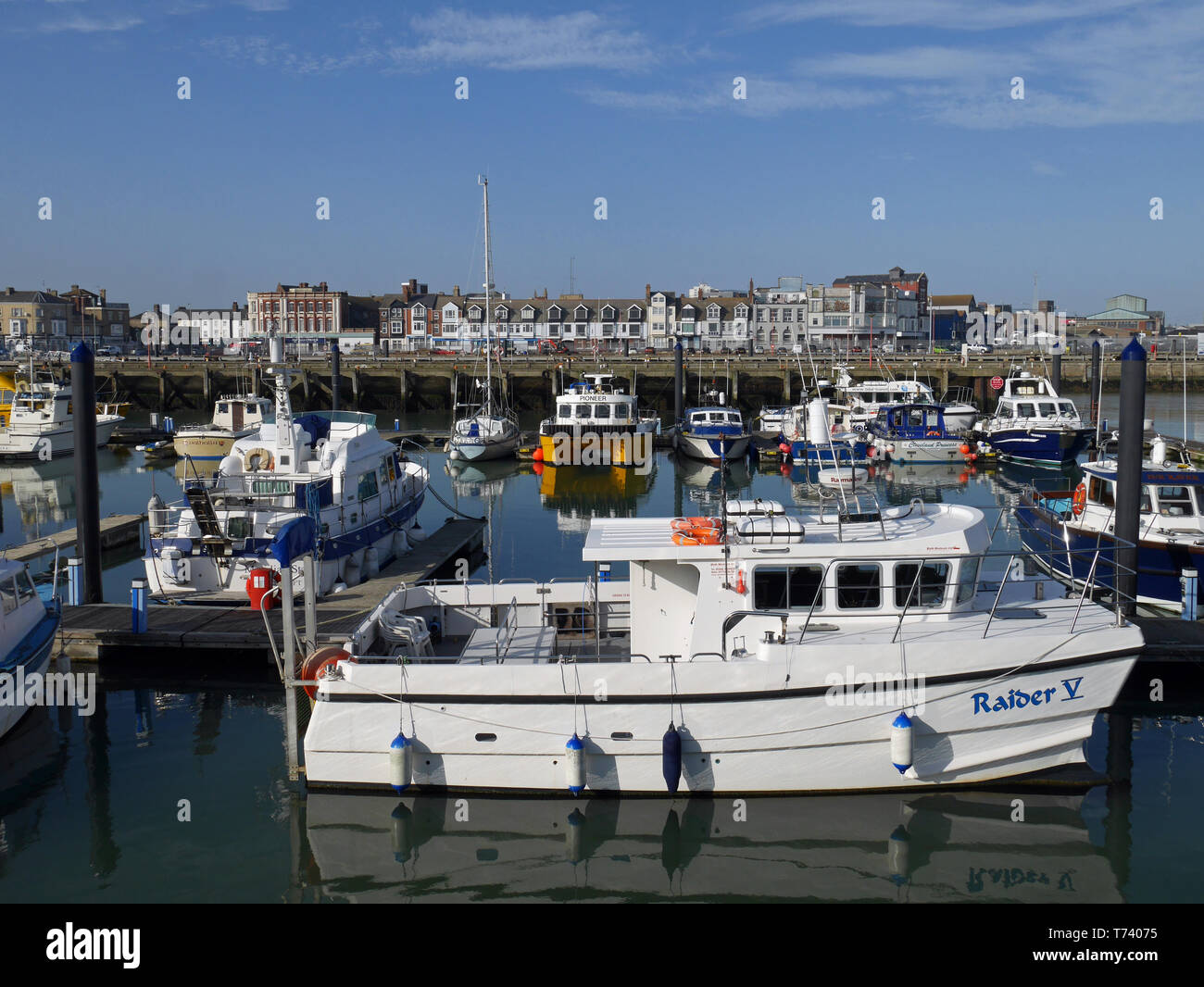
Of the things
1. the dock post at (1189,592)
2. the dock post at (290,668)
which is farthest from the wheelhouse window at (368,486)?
the dock post at (1189,592)

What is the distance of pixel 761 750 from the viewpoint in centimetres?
1113

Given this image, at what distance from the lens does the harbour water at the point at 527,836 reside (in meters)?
10.2

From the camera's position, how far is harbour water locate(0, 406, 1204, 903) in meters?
10.2

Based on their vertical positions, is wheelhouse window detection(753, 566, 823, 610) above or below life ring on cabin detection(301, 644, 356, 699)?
above

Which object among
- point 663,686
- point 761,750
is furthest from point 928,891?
point 663,686

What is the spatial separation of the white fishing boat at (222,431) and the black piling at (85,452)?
26.1 meters

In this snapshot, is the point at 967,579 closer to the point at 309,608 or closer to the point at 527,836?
the point at 527,836

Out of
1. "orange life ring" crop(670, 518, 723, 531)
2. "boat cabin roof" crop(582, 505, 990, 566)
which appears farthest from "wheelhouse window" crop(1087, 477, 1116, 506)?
"orange life ring" crop(670, 518, 723, 531)

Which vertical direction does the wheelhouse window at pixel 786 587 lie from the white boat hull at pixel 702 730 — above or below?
above

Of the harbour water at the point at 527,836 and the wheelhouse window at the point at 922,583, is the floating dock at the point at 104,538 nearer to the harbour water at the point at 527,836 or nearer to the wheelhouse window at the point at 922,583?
the harbour water at the point at 527,836

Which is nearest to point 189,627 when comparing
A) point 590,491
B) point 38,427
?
point 590,491

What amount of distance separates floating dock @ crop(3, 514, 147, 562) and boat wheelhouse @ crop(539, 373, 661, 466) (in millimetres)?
17341

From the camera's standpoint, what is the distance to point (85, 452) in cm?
1681

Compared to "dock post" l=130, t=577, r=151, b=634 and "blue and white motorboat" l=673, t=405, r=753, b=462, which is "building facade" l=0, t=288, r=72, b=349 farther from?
"dock post" l=130, t=577, r=151, b=634
